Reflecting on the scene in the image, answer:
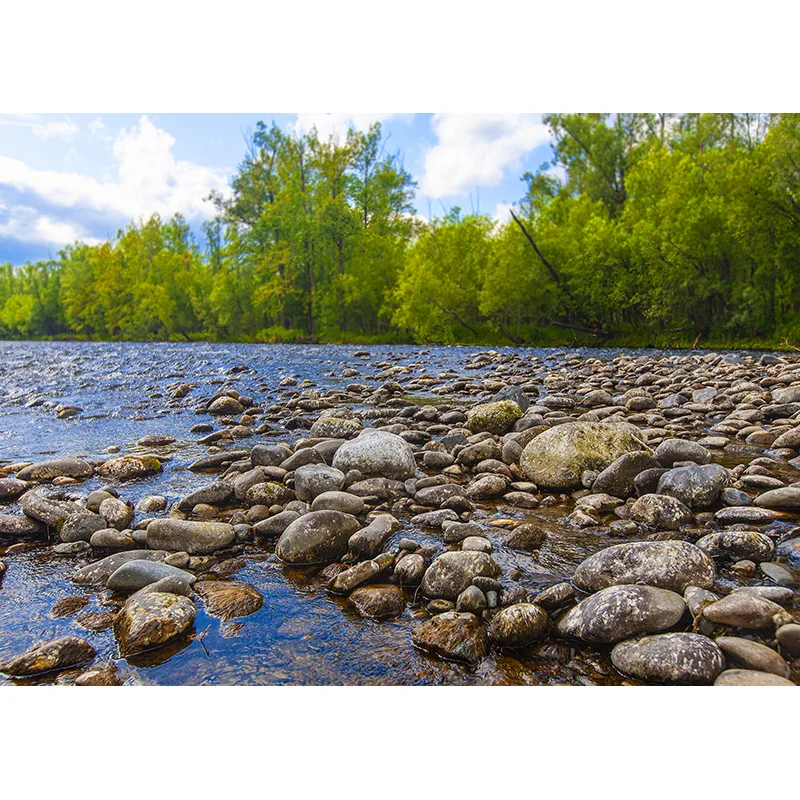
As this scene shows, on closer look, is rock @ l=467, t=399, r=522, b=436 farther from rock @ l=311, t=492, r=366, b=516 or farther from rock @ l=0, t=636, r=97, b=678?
rock @ l=0, t=636, r=97, b=678

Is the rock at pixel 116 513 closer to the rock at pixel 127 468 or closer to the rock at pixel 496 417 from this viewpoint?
the rock at pixel 127 468

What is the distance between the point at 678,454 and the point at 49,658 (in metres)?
3.75

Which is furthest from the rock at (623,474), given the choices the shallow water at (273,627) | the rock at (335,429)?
the rock at (335,429)

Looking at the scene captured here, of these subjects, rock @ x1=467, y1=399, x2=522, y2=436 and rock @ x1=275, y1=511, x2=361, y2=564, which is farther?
rock @ x1=467, y1=399, x2=522, y2=436

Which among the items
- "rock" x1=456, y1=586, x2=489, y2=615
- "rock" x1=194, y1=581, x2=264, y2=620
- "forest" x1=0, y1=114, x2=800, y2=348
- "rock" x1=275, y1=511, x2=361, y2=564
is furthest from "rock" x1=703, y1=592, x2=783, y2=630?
"forest" x1=0, y1=114, x2=800, y2=348

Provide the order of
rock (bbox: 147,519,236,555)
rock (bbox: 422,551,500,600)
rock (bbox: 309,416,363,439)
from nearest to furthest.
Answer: rock (bbox: 422,551,500,600) < rock (bbox: 147,519,236,555) < rock (bbox: 309,416,363,439)

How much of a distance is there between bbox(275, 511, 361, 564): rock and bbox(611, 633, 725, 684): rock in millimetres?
1430

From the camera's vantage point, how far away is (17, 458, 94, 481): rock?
3.91 m

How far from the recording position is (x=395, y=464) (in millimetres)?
3924

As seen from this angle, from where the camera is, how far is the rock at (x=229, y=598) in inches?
88.0

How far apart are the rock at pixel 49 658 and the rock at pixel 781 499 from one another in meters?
3.51

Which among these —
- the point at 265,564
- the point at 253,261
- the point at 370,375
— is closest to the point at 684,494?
the point at 265,564

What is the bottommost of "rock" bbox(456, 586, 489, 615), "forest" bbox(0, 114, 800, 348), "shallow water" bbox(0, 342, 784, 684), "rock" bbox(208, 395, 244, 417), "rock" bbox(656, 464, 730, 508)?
"shallow water" bbox(0, 342, 784, 684)
